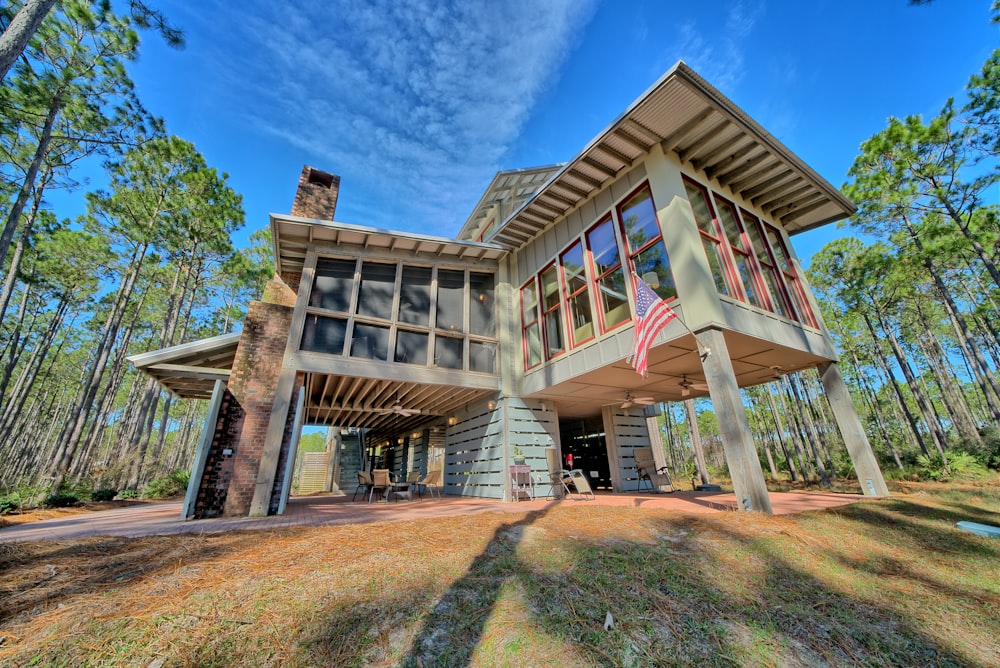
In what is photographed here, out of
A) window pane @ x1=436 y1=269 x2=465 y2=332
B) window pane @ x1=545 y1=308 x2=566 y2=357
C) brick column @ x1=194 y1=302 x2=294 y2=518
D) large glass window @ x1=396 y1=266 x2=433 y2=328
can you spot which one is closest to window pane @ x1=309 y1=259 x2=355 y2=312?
brick column @ x1=194 y1=302 x2=294 y2=518

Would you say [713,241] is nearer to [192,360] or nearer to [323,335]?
[323,335]

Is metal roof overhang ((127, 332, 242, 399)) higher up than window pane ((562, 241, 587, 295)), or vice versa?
window pane ((562, 241, 587, 295))

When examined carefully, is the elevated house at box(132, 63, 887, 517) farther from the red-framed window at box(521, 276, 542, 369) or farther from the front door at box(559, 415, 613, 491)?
the front door at box(559, 415, 613, 491)

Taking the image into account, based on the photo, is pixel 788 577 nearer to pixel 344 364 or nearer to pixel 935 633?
pixel 935 633

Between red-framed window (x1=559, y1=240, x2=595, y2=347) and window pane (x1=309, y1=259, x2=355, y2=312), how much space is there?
5.50 metres

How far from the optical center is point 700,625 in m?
2.12

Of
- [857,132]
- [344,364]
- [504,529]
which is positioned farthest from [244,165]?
[857,132]

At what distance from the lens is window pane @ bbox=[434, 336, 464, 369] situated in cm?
917

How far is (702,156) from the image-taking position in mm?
7219

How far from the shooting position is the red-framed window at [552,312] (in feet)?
29.3

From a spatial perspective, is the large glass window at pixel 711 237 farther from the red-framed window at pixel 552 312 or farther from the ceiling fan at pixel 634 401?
the ceiling fan at pixel 634 401

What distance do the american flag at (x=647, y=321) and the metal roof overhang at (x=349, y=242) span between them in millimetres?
5536

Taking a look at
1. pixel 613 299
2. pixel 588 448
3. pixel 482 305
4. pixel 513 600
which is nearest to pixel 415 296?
pixel 482 305

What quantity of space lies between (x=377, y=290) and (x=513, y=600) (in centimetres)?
813
